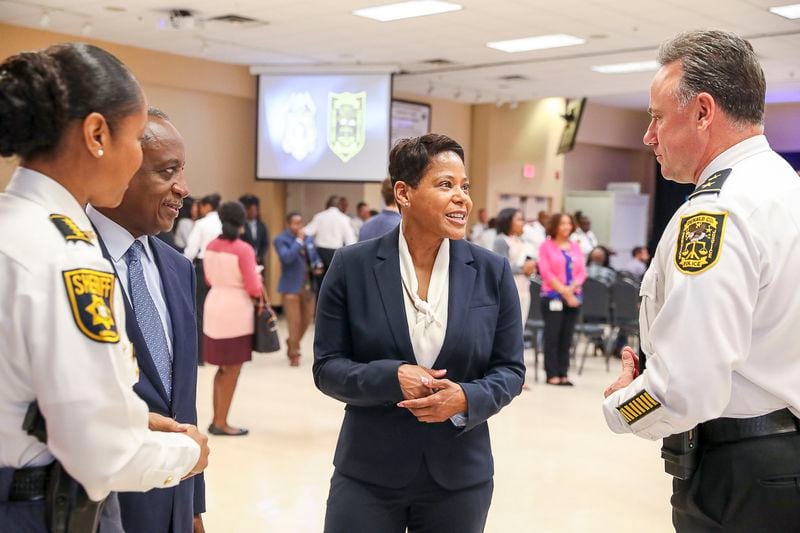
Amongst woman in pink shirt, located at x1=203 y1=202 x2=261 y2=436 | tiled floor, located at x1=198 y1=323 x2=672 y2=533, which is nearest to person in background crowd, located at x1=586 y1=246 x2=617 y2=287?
tiled floor, located at x1=198 y1=323 x2=672 y2=533

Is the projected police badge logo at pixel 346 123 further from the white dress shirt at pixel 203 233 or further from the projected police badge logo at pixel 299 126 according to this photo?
the white dress shirt at pixel 203 233

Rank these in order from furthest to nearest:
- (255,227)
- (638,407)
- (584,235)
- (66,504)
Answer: (584,235) → (255,227) → (638,407) → (66,504)

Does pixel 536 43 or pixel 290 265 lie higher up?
pixel 536 43

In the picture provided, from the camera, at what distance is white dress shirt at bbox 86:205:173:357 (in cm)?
195

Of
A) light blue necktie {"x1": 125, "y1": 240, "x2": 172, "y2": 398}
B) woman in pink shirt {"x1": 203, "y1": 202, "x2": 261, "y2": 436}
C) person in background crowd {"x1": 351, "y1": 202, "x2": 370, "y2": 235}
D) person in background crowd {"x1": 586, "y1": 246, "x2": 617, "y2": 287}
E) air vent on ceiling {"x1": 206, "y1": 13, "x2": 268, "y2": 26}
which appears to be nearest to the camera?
light blue necktie {"x1": 125, "y1": 240, "x2": 172, "y2": 398}

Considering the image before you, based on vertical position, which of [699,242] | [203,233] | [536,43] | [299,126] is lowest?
[203,233]

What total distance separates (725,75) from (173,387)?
1446 millimetres

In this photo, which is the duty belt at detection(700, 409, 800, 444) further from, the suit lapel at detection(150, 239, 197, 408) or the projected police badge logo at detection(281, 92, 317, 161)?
the projected police badge logo at detection(281, 92, 317, 161)

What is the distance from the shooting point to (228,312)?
582cm

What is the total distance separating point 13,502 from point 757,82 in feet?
5.64

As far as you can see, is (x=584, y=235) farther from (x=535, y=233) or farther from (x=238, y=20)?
(x=238, y=20)

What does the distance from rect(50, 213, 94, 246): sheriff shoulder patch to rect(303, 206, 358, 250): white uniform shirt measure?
9.52 metres

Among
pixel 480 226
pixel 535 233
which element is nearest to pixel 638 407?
pixel 535 233

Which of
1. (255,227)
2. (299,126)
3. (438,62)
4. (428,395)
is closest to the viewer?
(428,395)
